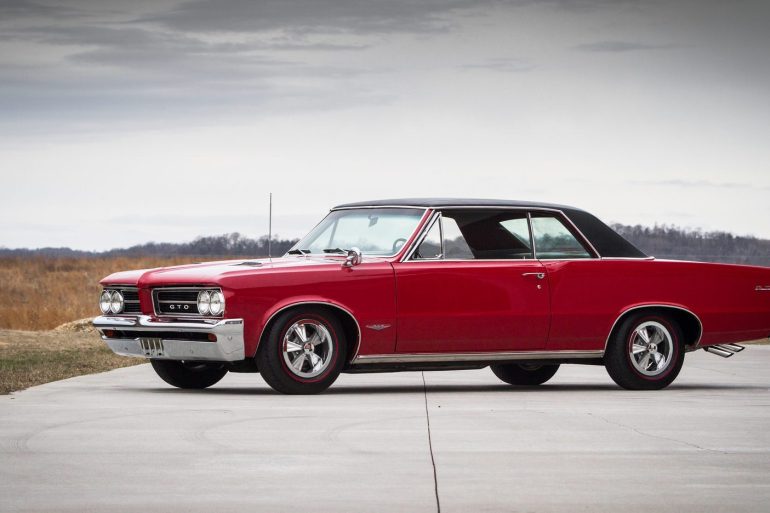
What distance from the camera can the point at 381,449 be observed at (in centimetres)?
903

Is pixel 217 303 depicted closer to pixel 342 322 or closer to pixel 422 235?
pixel 342 322

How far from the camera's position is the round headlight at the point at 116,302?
43.8 feet

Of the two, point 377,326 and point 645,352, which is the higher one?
point 377,326

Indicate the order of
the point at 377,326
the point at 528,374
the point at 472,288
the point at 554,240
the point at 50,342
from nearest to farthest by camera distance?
1. the point at 377,326
2. the point at 472,288
3. the point at 554,240
4. the point at 528,374
5. the point at 50,342

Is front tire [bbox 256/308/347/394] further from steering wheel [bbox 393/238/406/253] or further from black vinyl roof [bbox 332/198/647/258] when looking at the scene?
black vinyl roof [bbox 332/198/647/258]

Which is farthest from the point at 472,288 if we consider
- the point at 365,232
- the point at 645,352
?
the point at 645,352

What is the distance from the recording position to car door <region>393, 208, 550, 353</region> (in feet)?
42.7

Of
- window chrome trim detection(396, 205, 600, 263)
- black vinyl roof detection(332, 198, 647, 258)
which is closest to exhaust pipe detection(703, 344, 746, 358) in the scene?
black vinyl roof detection(332, 198, 647, 258)

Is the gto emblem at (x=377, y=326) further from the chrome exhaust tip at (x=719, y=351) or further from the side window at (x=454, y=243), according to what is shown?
the chrome exhaust tip at (x=719, y=351)

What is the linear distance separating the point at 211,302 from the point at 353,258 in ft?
4.29

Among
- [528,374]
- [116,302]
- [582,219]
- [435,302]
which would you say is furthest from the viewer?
[528,374]

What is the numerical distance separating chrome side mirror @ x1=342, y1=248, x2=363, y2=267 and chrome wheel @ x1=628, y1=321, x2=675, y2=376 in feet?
9.19

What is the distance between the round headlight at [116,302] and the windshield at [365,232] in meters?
1.70

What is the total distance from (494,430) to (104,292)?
4.93m
